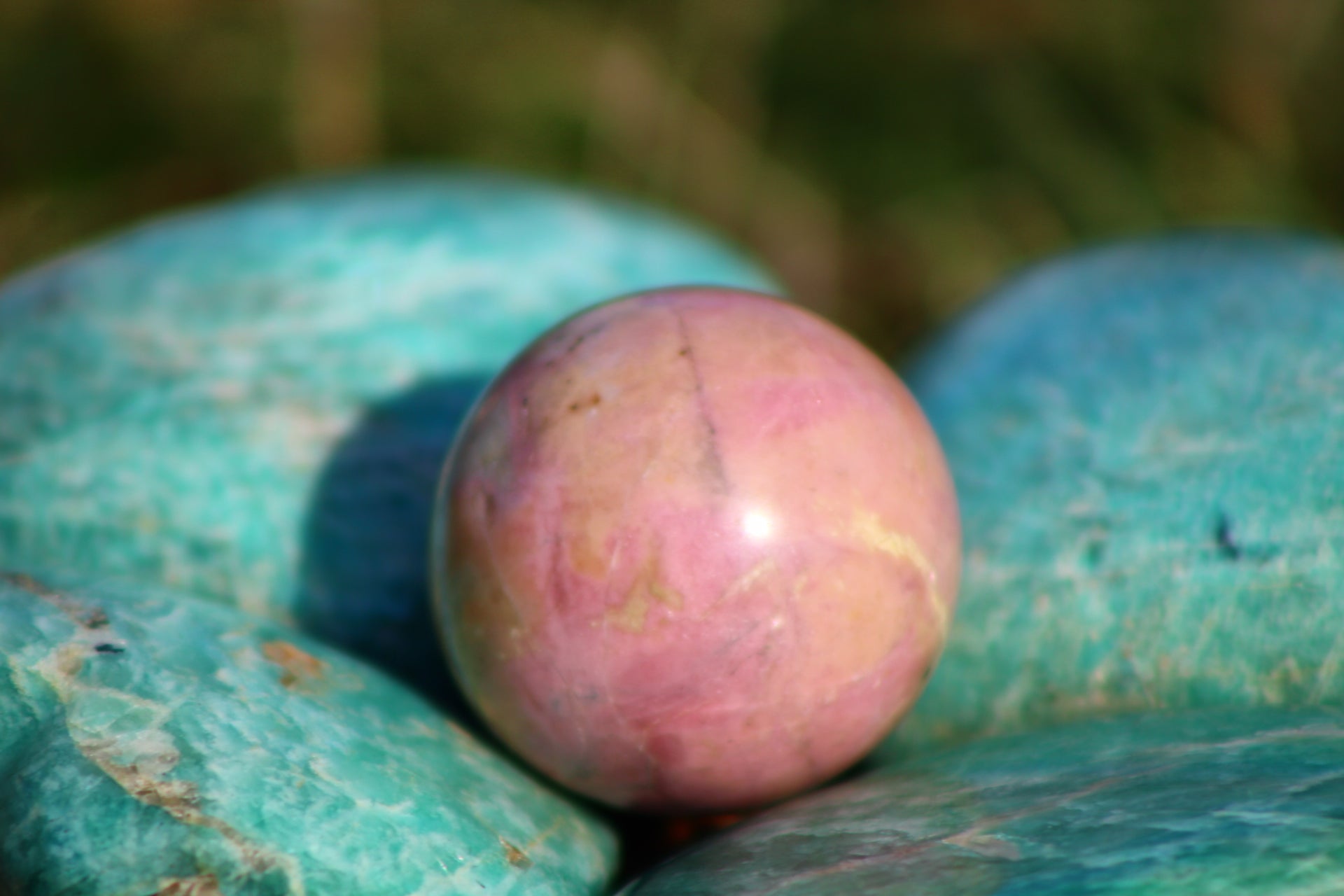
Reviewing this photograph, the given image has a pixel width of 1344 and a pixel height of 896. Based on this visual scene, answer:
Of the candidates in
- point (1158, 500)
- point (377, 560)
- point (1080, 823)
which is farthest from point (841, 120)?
point (1080, 823)

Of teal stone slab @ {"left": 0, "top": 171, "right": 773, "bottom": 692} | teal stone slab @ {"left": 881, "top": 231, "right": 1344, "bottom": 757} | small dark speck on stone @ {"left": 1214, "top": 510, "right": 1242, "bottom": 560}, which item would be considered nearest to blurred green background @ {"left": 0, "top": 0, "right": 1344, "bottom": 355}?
teal stone slab @ {"left": 0, "top": 171, "right": 773, "bottom": 692}

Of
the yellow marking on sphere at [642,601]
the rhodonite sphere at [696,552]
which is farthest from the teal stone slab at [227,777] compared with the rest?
the yellow marking on sphere at [642,601]

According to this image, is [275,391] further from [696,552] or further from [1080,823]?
[1080,823]

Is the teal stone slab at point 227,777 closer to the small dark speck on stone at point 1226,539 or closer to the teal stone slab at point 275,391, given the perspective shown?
the teal stone slab at point 275,391

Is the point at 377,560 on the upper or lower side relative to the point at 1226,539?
upper

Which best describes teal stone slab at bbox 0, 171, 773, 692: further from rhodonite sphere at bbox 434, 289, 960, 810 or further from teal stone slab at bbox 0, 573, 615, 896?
rhodonite sphere at bbox 434, 289, 960, 810

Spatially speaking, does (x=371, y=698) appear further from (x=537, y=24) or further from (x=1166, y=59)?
(x=1166, y=59)
